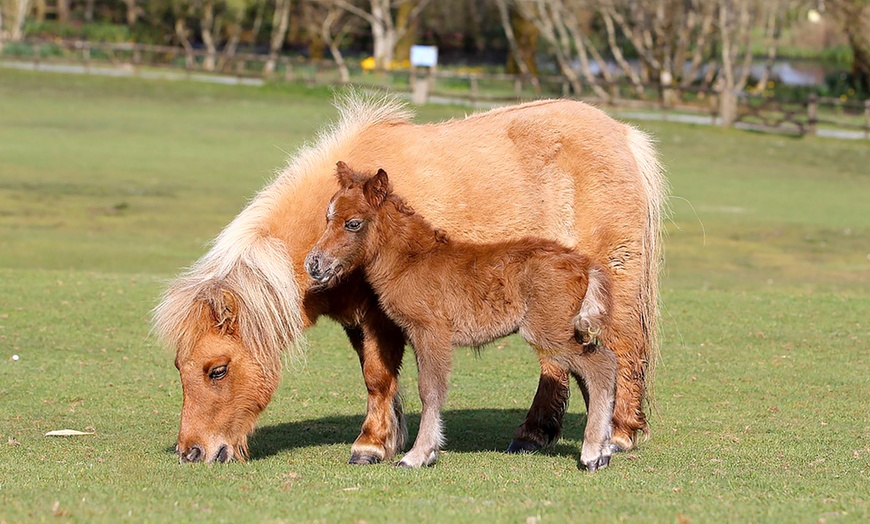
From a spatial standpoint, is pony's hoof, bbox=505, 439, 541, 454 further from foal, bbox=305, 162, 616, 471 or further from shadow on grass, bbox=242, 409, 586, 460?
foal, bbox=305, 162, 616, 471

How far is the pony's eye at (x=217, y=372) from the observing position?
6.32 m

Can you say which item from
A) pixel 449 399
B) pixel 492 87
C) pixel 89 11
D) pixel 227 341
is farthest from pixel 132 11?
pixel 227 341

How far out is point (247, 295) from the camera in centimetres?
627

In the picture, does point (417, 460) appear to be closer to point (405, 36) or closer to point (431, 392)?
point (431, 392)

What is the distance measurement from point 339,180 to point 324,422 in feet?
7.77

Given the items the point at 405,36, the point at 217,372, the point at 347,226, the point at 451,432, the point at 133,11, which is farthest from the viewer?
the point at 133,11

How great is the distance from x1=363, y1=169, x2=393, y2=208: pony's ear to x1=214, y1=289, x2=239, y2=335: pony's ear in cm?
91

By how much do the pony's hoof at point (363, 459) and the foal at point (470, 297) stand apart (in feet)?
1.42

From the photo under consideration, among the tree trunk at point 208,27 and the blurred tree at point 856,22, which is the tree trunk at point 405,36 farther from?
the blurred tree at point 856,22

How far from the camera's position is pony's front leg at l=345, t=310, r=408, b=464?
679 cm

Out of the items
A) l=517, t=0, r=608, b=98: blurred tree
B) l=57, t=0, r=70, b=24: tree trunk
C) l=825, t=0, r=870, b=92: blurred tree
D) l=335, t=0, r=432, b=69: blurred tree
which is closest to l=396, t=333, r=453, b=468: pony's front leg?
l=517, t=0, r=608, b=98: blurred tree

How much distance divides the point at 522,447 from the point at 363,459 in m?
1.06

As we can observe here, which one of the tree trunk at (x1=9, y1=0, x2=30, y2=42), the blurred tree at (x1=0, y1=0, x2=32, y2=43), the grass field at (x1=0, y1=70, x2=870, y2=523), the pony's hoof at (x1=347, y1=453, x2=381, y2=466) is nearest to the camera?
the grass field at (x1=0, y1=70, x2=870, y2=523)

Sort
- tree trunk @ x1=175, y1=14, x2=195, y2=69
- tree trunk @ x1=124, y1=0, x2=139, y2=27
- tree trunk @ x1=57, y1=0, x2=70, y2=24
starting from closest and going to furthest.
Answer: tree trunk @ x1=175, y1=14, x2=195, y2=69 → tree trunk @ x1=124, y1=0, x2=139, y2=27 → tree trunk @ x1=57, y1=0, x2=70, y2=24
